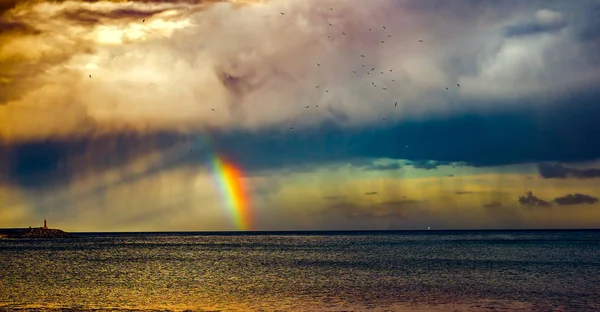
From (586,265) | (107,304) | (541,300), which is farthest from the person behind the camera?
(586,265)

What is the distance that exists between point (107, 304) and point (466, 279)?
42.0 metres

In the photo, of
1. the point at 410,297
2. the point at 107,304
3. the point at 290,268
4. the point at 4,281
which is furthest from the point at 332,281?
the point at 4,281

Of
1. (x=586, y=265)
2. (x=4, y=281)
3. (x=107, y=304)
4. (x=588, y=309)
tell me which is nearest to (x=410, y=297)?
(x=588, y=309)

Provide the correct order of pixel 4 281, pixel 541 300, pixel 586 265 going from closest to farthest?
pixel 541 300 → pixel 4 281 → pixel 586 265

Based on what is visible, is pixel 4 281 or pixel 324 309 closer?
pixel 324 309

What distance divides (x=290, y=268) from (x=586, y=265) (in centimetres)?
4601

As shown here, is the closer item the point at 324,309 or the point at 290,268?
the point at 324,309

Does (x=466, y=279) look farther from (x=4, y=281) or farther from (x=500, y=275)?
(x=4, y=281)

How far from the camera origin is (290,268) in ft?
314

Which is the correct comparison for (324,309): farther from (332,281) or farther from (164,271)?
(164,271)

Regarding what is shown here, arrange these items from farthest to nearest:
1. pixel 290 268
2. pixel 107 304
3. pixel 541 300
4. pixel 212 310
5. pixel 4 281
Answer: pixel 290 268
pixel 4 281
pixel 541 300
pixel 107 304
pixel 212 310

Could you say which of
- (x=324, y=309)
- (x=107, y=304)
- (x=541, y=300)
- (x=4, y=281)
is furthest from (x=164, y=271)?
(x=541, y=300)

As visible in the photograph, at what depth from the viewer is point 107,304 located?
54.3 meters

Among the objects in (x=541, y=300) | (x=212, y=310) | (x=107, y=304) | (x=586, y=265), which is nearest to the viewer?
(x=212, y=310)
